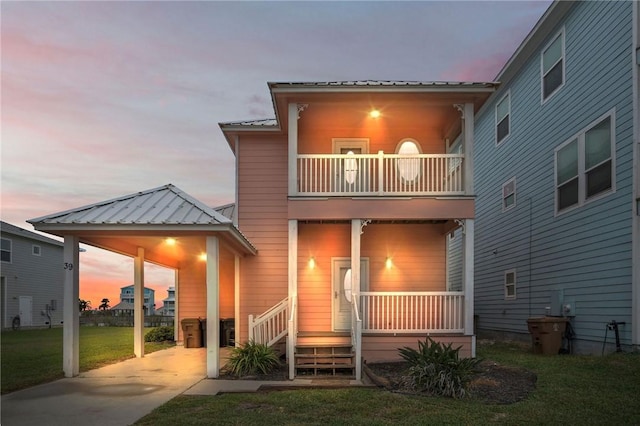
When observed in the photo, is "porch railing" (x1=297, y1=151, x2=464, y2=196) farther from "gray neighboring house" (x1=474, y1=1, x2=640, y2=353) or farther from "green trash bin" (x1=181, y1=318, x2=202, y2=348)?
"green trash bin" (x1=181, y1=318, x2=202, y2=348)

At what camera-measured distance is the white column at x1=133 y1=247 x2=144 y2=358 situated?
42.3 ft

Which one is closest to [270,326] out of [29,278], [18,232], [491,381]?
[491,381]

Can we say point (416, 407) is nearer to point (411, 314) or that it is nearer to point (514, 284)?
point (411, 314)

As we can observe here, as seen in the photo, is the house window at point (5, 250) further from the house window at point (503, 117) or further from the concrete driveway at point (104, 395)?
the house window at point (503, 117)

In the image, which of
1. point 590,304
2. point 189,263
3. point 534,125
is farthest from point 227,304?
point 534,125

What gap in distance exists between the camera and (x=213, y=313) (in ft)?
31.1

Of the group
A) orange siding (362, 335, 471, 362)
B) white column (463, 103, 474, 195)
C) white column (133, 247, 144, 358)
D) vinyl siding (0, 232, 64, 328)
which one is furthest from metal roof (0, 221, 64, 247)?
white column (463, 103, 474, 195)

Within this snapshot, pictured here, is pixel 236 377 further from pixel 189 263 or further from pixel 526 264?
pixel 526 264

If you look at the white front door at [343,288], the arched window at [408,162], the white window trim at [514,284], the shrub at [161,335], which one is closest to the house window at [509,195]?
the white window trim at [514,284]

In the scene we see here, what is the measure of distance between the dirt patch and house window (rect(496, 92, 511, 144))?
936cm

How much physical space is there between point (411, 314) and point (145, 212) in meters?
5.85

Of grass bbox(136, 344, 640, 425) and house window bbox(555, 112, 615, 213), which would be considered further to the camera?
house window bbox(555, 112, 615, 213)

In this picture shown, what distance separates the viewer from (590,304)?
11492 millimetres

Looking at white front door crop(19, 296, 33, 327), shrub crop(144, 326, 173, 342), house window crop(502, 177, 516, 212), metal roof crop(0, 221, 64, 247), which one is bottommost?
white front door crop(19, 296, 33, 327)
